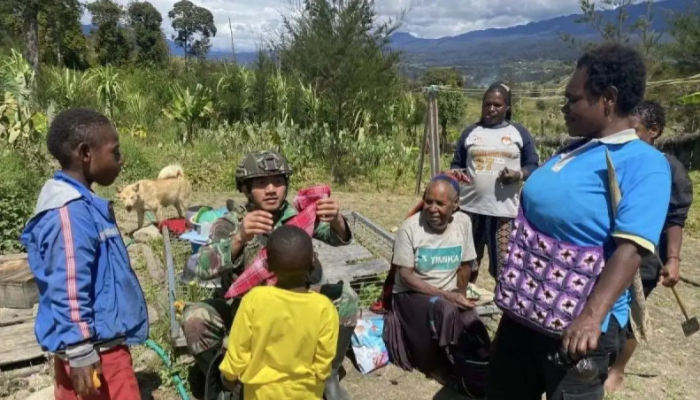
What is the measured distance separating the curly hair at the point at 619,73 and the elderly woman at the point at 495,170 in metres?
1.99

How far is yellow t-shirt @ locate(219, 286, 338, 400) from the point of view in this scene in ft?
7.09

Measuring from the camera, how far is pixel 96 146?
2.09 meters

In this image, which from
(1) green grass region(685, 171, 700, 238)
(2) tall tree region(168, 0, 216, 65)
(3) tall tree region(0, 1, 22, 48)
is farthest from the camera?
(2) tall tree region(168, 0, 216, 65)

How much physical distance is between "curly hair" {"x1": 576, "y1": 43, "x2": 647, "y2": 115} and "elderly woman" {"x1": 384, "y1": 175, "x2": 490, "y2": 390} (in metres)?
1.57

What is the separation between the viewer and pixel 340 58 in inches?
363

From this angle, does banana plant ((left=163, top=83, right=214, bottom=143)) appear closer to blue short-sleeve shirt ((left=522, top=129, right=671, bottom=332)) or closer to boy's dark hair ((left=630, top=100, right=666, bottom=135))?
boy's dark hair ((left=630, top=100, right=666, bottom=135))

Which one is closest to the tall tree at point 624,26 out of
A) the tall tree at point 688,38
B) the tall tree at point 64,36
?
the tall tree at point 688,38

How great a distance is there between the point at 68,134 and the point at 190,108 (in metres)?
9.10

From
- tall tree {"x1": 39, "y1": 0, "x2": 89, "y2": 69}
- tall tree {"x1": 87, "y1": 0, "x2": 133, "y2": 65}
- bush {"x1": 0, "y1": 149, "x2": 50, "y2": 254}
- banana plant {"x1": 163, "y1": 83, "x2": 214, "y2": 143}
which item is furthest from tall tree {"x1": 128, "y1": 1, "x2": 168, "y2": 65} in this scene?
bush {"x1": 0, "y1": 149, "x2": 50, "y2": 254}

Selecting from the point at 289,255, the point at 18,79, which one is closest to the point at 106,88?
the point at 18,79

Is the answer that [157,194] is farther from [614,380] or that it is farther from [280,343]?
[614,380]

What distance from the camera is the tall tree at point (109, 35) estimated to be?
112 ft

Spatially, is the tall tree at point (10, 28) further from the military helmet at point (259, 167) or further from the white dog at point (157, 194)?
the military helmet at point (259, 167)

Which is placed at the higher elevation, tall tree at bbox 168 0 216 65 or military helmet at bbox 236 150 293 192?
tall tree at bbox 168 0 216 65
